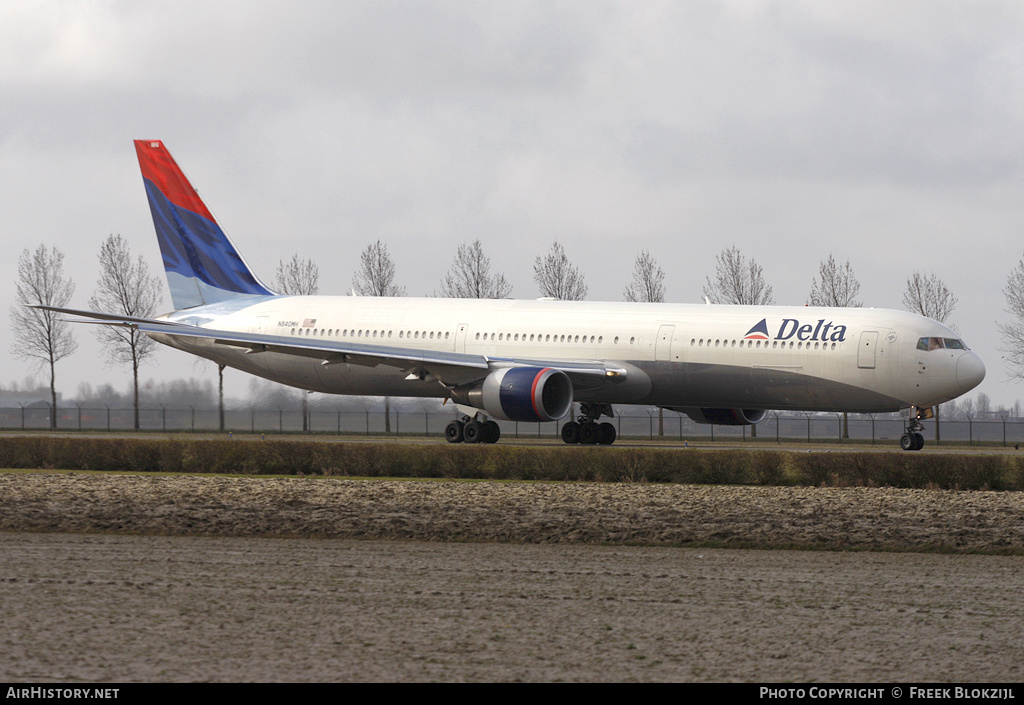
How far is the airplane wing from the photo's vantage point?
101 ft

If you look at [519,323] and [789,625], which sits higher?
[519,323]

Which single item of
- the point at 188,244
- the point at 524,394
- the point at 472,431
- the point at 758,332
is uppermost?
the point at 188,244

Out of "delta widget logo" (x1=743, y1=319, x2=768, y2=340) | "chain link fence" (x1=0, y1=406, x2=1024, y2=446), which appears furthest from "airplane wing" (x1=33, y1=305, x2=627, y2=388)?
"chain link fence" (x1=0, y1=406, x2=1024, y2=446)

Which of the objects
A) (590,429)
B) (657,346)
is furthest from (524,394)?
(590,429)

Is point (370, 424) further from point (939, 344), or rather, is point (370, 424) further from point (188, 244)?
point (939, 344)

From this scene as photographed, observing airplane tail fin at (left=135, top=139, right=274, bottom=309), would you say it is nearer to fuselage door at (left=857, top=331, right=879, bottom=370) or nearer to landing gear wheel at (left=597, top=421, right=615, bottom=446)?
landing gear wheel at (left=597, top=421, right=615, bottom=446)

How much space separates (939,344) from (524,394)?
31.7 feet

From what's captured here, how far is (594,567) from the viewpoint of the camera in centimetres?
1270

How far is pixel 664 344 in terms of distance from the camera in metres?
30.6

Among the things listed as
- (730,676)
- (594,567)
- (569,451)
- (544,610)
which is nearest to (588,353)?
(569,451)
